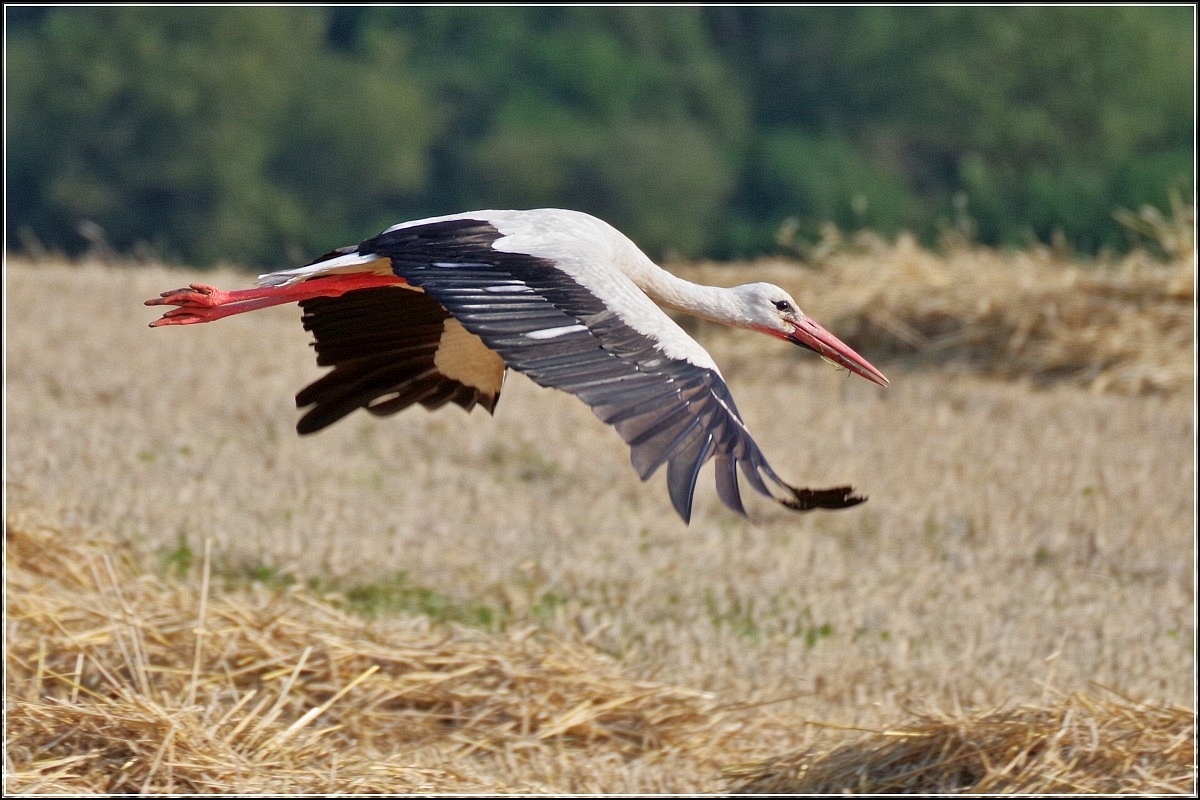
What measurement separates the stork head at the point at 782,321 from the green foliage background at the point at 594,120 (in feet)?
77.9

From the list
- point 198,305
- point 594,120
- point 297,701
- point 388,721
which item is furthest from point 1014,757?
point 594,120

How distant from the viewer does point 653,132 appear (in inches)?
1475

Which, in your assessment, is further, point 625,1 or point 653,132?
point 625,1

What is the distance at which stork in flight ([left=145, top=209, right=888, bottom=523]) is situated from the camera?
3773 mm

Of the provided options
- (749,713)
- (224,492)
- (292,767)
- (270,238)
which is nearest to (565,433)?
(224,492)

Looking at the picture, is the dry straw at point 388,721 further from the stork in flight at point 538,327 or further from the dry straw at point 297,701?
the stork in flight at point 538,327

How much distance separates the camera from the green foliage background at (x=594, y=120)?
33.3 meters

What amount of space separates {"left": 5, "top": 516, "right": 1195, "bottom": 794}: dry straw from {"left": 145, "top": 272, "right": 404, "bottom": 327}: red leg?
35.8 inches

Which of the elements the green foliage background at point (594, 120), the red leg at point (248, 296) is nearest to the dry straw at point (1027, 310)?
the red leg at point (248, 296)

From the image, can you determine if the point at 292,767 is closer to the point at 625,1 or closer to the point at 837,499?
the point at 837,499

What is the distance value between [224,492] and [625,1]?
36.3 metres

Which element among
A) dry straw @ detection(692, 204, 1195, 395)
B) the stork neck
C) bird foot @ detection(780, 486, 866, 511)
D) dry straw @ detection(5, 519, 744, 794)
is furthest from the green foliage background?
bird foot @ detection(780, 486, 866, 511)

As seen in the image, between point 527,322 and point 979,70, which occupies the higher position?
point 979,70

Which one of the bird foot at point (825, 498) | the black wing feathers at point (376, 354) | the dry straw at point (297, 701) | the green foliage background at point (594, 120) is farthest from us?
the green foliage background at point (594, 120)
